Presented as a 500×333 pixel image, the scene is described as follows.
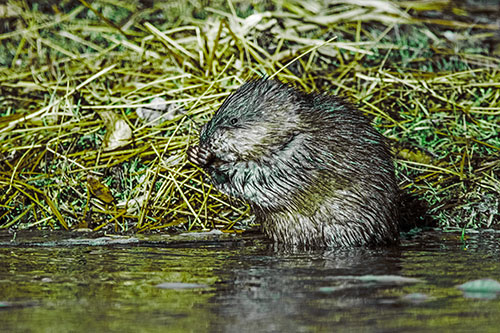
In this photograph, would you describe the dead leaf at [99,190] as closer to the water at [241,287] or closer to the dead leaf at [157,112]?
the dead leaf at [157,112]

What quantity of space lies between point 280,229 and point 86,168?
158 cm

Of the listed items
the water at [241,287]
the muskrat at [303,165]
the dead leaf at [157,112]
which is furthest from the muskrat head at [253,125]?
the dead leaf at [157,112]

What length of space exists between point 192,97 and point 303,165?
1.75m

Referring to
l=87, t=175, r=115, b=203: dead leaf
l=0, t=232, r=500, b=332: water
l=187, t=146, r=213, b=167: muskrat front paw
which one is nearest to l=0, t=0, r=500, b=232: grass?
l=87, t=175, r=115, b=203: dead leaf

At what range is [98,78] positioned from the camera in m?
6.18

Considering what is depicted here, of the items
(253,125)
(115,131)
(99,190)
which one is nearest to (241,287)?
(253,125)

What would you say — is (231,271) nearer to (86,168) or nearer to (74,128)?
(86,168)

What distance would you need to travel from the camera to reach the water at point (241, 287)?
219 cm

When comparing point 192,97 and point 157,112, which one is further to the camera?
point 157,112

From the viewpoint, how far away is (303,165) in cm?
378

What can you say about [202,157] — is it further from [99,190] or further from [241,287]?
[241,287]

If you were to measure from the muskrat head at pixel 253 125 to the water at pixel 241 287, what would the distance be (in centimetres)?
45

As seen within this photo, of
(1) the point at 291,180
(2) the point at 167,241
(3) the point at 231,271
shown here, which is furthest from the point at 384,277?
(2) the point at 167,241

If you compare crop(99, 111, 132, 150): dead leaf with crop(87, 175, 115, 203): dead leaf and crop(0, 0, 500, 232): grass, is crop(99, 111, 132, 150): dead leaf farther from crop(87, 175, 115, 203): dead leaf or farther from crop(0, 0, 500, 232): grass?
crop(87, 175, 115, 203): dead leaf
